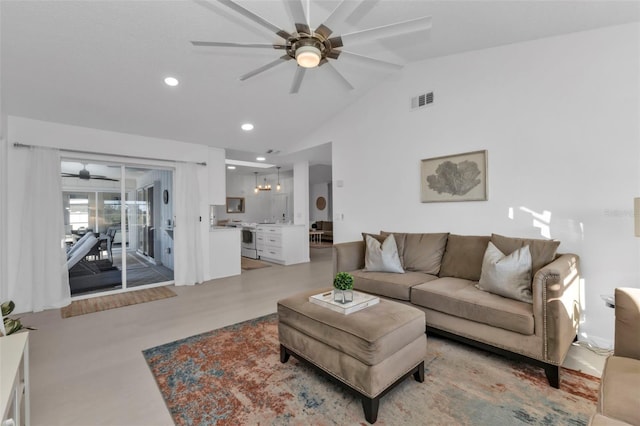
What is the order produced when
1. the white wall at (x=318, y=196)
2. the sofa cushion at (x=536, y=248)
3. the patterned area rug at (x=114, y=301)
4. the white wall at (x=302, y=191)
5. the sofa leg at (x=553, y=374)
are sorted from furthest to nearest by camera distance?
the white wall at (x=318, y=196), the white wall at (x=302, y=191), the patterned area rug at (x=114, y=301), the sofa cushion at (x=536, y=248), the sofa leg at (x=553, y=374)

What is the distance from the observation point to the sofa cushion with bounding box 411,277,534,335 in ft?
7.04

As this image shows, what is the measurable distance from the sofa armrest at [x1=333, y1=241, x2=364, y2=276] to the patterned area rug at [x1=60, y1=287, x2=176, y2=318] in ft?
8.27

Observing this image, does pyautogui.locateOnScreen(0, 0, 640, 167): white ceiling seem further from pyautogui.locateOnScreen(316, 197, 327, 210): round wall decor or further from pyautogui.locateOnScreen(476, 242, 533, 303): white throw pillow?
pyautogui.locateOnScreen(316, 197, 327, 210): round wall decor

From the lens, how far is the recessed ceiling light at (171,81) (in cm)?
330

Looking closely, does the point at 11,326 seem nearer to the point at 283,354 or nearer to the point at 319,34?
the point at 283,354

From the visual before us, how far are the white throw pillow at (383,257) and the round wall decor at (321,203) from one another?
27.4 ft

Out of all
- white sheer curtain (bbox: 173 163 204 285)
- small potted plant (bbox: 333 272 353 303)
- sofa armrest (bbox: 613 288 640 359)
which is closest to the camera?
sofa armrest (bbox: 613 288 640 359)

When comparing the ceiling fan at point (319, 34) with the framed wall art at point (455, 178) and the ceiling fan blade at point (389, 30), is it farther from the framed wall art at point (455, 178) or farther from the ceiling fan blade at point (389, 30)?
the framed wall art at point (455, 178)

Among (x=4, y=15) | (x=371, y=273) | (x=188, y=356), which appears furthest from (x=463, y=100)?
(x=4, y=15)

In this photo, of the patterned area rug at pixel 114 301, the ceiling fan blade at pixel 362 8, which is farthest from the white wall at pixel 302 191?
the ceiling fan blade at pixel 362 8

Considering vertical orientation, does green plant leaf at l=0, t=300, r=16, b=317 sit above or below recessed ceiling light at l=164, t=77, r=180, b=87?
below

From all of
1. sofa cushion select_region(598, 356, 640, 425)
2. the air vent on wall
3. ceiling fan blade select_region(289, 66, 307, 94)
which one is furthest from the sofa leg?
the air vent on wall

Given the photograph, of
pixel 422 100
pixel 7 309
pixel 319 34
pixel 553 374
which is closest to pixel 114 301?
pixel 7 309

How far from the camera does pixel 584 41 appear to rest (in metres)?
2.65
